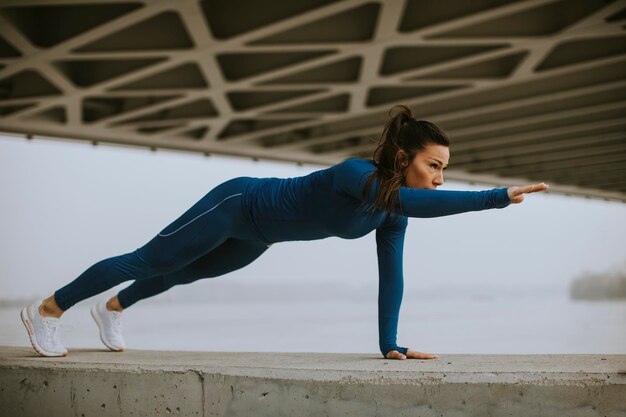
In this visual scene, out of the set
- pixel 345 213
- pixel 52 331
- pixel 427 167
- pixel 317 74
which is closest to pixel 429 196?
pixel 427 167

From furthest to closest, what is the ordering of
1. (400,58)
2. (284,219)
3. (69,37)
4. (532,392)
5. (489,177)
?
(489,177)
(400,58)
(69,37)
(284,219)
(532,392)

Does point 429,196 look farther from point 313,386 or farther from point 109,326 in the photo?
point 109,326

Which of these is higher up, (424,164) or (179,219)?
(424,164)

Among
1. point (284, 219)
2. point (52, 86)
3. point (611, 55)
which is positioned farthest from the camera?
point (52, 86)

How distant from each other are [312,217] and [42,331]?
1.66 metres

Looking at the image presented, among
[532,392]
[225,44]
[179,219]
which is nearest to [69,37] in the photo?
[225,44]

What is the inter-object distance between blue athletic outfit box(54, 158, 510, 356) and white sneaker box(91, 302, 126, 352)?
1.39 feet

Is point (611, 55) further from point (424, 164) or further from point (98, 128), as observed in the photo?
point (98, 128)

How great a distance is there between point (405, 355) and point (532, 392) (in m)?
0.91

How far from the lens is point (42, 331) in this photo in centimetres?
360

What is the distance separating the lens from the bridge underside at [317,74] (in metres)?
12.1

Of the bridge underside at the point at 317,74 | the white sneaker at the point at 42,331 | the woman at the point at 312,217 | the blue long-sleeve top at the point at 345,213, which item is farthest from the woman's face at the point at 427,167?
the bridge underside at the point at 317,74

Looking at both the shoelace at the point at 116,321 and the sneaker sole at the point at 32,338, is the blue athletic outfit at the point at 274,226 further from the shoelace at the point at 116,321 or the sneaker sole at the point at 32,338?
the shoelace at the point at 116,321

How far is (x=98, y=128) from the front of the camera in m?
19.5
